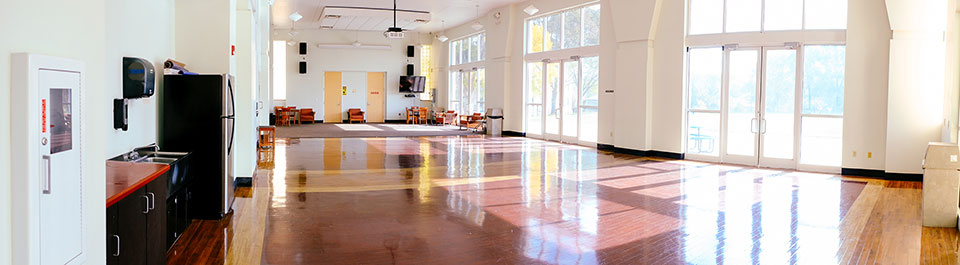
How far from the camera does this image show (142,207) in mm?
3516

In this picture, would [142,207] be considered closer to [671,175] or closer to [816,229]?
[816,229]

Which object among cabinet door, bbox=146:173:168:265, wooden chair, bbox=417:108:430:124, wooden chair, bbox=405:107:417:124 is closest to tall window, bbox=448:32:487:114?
wooden chair, bbox=417:108:430:124

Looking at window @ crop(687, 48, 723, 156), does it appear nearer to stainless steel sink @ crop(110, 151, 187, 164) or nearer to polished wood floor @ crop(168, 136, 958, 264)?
polished wood floor @ crop(168, 136, 958, 264)

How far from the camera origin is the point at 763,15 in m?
10.2

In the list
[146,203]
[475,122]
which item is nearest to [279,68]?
[475,122]

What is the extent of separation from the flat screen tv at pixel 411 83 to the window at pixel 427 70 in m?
0.74

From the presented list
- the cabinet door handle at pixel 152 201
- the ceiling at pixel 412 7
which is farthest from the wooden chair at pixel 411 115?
the cabinet door handle at pixel 152 201

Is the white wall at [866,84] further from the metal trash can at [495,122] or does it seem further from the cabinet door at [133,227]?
the metal trash can at [495,122]

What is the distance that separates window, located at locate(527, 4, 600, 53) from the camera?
13.6 m

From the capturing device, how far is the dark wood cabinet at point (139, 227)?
3092 mm

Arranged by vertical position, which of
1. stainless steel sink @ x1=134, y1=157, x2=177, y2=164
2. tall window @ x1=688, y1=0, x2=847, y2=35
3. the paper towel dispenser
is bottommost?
stainless steel sink @ x1=134, y1=157, x2=177, y2=164

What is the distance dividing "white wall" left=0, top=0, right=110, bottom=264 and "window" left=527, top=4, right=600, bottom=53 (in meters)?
11.6

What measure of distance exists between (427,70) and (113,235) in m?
22.0

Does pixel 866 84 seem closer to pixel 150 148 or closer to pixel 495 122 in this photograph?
pixel 150 148
